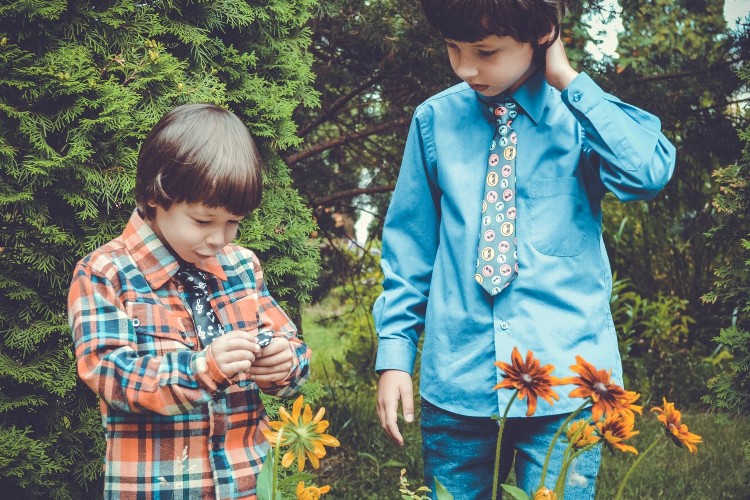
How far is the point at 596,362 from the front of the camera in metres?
1.67

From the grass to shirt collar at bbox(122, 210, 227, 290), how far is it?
193cm

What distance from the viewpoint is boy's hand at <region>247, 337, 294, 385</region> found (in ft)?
4.63

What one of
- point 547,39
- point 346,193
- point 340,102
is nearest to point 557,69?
point 547,39

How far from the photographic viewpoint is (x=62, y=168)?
189 centimetres

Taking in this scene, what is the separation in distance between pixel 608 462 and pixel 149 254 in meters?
2.77

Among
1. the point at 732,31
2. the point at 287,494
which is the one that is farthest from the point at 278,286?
the point at 732,31

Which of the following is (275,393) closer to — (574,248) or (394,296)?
(394,296)

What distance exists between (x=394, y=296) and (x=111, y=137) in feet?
2.72

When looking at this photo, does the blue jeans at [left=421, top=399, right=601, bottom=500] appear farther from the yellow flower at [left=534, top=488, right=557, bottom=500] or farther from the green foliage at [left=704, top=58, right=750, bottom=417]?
the green foliage at [left=704, top=58, right=750, bottom=417]

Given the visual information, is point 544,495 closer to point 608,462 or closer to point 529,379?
point 529,379

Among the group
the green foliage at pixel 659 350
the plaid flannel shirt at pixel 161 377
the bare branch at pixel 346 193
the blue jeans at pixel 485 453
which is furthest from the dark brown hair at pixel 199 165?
the green foliage at pixel 659 350

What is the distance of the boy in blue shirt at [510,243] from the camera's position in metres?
1.63

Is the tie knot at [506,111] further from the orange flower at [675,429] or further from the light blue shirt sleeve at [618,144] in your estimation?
the orange flower at [675,429]

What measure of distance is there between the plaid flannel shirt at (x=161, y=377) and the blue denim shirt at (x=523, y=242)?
0.33 metres
